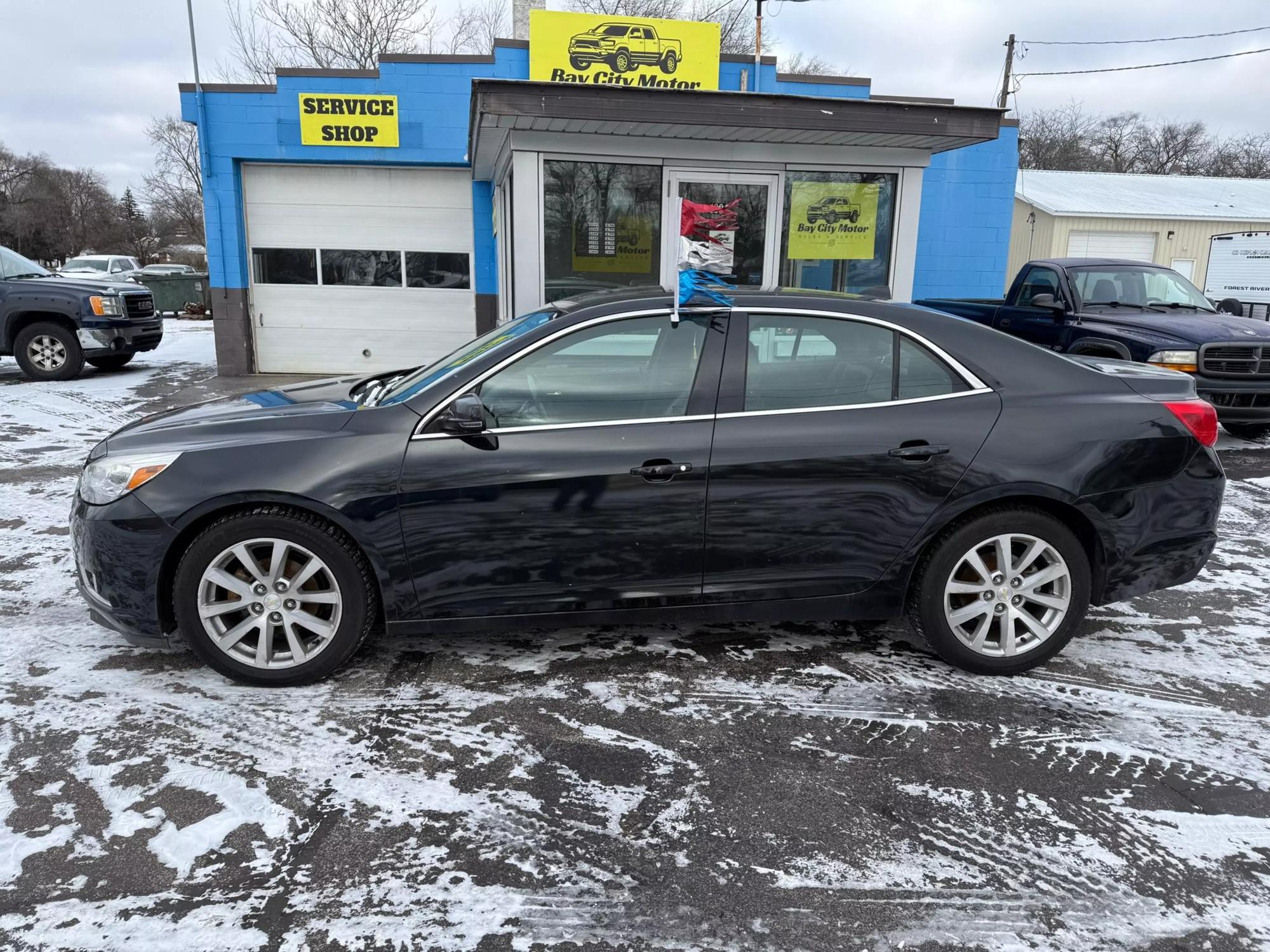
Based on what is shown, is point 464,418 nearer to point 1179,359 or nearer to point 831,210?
point 1179,359

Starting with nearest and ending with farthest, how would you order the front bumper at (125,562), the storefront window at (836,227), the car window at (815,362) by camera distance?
the front bumper at (125,562) → the car window at (815,362) → the storefront window at (836,227)

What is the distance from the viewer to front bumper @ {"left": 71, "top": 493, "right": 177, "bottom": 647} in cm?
337

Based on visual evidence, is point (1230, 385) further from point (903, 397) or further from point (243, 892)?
point (243, 892)

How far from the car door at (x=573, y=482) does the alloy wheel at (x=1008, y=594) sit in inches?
45.3

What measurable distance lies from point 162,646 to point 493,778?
5.25 ft

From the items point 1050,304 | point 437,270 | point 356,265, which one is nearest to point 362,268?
point 356,265

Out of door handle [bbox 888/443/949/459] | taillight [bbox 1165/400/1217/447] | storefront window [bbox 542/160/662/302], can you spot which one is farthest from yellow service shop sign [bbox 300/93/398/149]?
taillight [bbox 1165/400/1217/447]

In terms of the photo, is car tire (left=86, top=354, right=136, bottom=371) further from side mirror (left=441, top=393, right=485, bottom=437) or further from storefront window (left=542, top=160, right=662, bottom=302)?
side mirror (left=441, top=393, right=485, bottom=437)

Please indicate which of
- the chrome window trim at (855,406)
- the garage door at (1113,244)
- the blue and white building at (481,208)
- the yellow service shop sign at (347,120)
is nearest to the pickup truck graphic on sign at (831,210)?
the blue and white building at (481,208)

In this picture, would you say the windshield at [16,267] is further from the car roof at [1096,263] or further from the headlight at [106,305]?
the car roof at [1096,263]

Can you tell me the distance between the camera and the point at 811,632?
421 centimetres

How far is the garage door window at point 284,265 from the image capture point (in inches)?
521

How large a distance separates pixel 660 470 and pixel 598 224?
6551 millimetres

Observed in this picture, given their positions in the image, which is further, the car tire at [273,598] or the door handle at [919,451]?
the door handle at [919,451]
